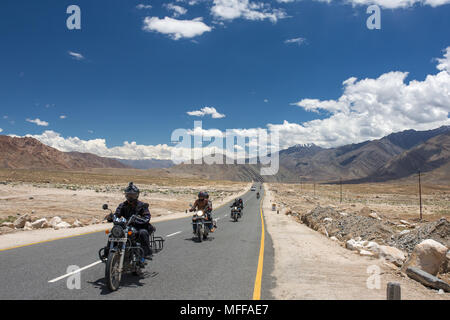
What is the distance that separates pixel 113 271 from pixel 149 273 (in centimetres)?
160

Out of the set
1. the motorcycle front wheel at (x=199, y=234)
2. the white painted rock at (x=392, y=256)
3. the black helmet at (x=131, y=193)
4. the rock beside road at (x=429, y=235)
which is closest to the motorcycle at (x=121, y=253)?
the black helmet at (x=131, y=193)

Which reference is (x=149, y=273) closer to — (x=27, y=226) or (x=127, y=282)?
(x=127, y=282)

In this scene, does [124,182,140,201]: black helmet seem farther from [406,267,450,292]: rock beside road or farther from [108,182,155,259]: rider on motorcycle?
[406,267,450,292]: rock beside road

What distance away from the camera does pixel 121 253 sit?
6.94 m

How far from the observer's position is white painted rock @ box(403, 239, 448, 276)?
382 inches

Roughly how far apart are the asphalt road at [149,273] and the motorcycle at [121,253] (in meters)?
0.27

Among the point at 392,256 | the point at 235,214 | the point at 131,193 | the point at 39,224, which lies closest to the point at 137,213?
the point at 131,193

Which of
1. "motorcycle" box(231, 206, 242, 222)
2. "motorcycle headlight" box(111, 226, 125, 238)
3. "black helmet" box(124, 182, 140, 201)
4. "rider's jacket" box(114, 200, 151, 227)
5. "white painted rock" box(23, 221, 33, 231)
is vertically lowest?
"motorcycle" box(231, 206, 242, 222)

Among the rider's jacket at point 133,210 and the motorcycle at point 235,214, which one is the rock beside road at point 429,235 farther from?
the rider's jacket at point 133,210

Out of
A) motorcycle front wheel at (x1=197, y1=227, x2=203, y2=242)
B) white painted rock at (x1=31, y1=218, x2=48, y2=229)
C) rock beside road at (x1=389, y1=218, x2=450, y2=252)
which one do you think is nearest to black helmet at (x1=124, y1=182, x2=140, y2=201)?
motorcycle front wheel at (x1=197, y1=227, x2=203, y2=242)

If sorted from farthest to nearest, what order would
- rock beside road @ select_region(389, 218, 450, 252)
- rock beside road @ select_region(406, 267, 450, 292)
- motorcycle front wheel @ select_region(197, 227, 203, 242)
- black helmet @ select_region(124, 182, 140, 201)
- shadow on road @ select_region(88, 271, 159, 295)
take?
rock beside road @ select_region(389, 218, 450, 252), motorcycle front wheel @ select_region(197, 227, 203, 242), rock beside road @ select_region(406, 267, 450, 292), black helmet @ select_region(124, 182, 140, 201), shadow on road @ select_region(88, 271, 159, 295)

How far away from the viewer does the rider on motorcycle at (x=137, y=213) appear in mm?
7664
